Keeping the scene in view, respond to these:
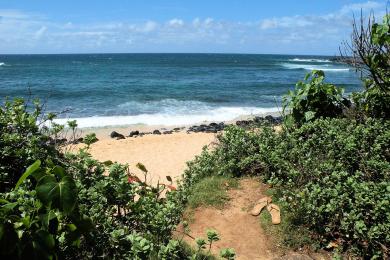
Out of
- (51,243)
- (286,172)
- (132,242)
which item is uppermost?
(51,243)

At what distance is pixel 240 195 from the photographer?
5.81 meters

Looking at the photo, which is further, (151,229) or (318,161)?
(318,161)

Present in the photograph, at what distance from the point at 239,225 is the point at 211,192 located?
80cm

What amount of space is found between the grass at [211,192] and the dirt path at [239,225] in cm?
10

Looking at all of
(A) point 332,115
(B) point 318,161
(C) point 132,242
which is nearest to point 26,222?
(C) point 132,242

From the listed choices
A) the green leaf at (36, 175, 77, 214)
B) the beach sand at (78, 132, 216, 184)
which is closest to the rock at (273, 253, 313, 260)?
the green leaf at (36, 175, 77, 214)

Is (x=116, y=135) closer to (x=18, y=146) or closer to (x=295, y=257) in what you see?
(x=295, y=257)

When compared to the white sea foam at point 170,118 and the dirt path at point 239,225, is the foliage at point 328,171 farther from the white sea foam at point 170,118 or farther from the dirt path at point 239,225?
the white sea foam at point 170,118

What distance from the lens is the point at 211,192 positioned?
5.84 m

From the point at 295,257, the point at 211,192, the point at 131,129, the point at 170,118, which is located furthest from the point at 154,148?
the point at 295,257

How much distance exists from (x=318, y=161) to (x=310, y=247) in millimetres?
1464

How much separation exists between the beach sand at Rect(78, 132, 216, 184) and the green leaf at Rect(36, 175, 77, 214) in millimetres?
8100

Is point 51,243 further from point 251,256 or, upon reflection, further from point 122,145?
point 122,145

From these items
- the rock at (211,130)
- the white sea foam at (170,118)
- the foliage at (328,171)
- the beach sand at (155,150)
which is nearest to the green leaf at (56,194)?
the foliage at (328,171)
